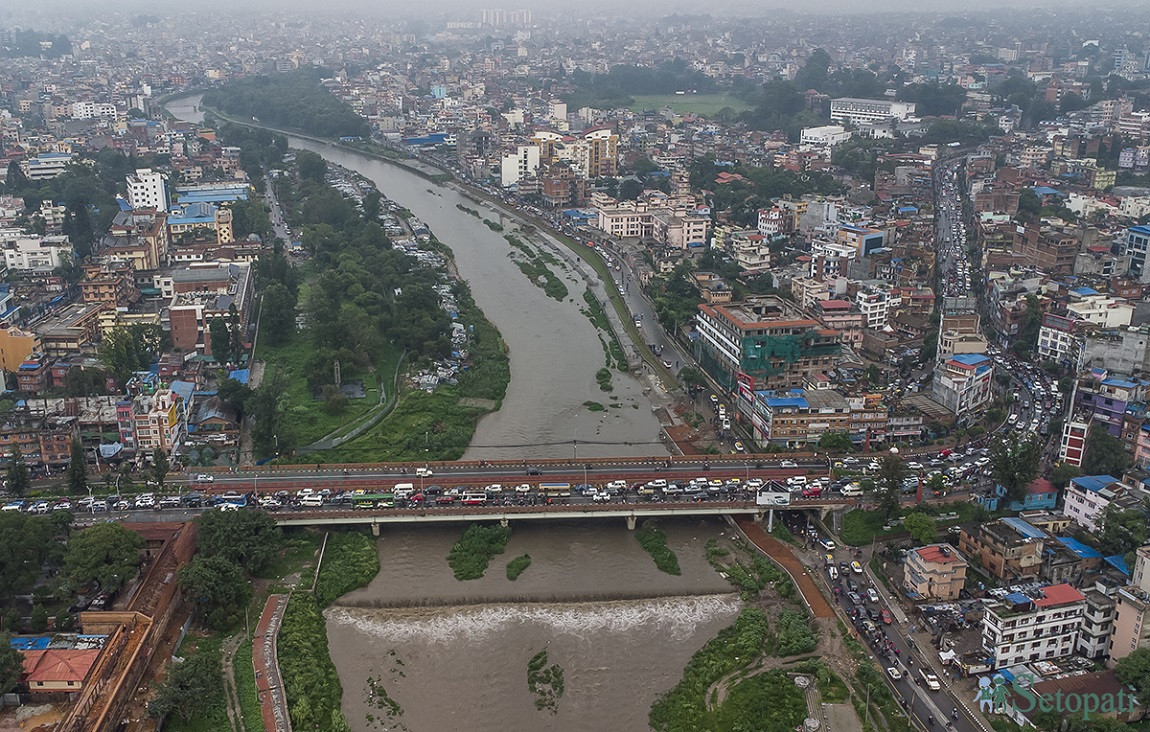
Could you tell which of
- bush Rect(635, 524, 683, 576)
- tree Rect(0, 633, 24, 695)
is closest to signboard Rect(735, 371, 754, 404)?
bush Rect(635, 524, 683, 576)

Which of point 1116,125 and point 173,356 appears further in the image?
point 1116,125

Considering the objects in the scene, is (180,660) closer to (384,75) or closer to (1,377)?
(1,377)

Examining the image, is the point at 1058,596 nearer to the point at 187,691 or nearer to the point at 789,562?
the point at 789,562

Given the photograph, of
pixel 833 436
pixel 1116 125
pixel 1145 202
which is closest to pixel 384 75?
pixel 1116 125

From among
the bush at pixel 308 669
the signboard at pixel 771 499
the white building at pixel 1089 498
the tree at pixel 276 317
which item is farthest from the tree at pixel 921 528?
the tree at pixel 276 317

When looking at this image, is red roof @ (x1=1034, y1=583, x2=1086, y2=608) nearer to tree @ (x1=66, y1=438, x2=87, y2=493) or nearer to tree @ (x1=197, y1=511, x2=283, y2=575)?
tree @ (x1=197, y1=511, x2=283, y2=575)

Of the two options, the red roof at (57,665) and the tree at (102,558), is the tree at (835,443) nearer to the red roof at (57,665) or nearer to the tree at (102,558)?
the tree at (102,558)
